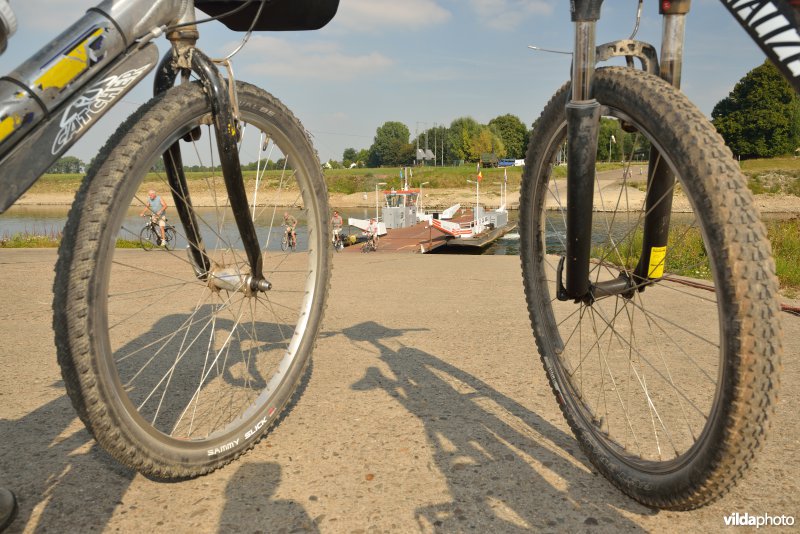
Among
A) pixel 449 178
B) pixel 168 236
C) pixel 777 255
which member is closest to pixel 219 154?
pixel 777 255

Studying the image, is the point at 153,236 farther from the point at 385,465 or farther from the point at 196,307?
the point at 385,465

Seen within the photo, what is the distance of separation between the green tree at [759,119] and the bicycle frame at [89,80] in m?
57.8

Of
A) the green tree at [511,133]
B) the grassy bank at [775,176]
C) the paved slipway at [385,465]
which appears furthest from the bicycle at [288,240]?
the green tree at [511,133]

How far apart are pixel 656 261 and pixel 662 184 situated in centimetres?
31

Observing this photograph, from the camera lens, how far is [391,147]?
12500cm

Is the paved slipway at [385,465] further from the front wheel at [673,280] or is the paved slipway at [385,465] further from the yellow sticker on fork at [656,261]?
the yellow sticker on fork at [656,261]

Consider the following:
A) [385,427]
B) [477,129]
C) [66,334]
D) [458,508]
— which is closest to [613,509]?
[458,508]

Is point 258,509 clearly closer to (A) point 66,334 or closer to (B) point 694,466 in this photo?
(A) point 66,334

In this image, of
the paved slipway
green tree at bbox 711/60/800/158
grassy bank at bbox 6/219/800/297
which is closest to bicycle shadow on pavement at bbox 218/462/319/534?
A: the paved slipway

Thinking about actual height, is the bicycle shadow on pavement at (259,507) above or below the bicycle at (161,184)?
below

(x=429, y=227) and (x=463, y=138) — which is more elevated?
(x=463, y=138)

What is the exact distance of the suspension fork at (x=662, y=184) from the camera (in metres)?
2.00

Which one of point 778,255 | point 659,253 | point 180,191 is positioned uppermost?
point 180,191

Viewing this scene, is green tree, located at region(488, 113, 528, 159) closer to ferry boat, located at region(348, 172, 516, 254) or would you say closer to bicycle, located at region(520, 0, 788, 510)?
ferry boat, located at region(348, 172, 516, 254)
